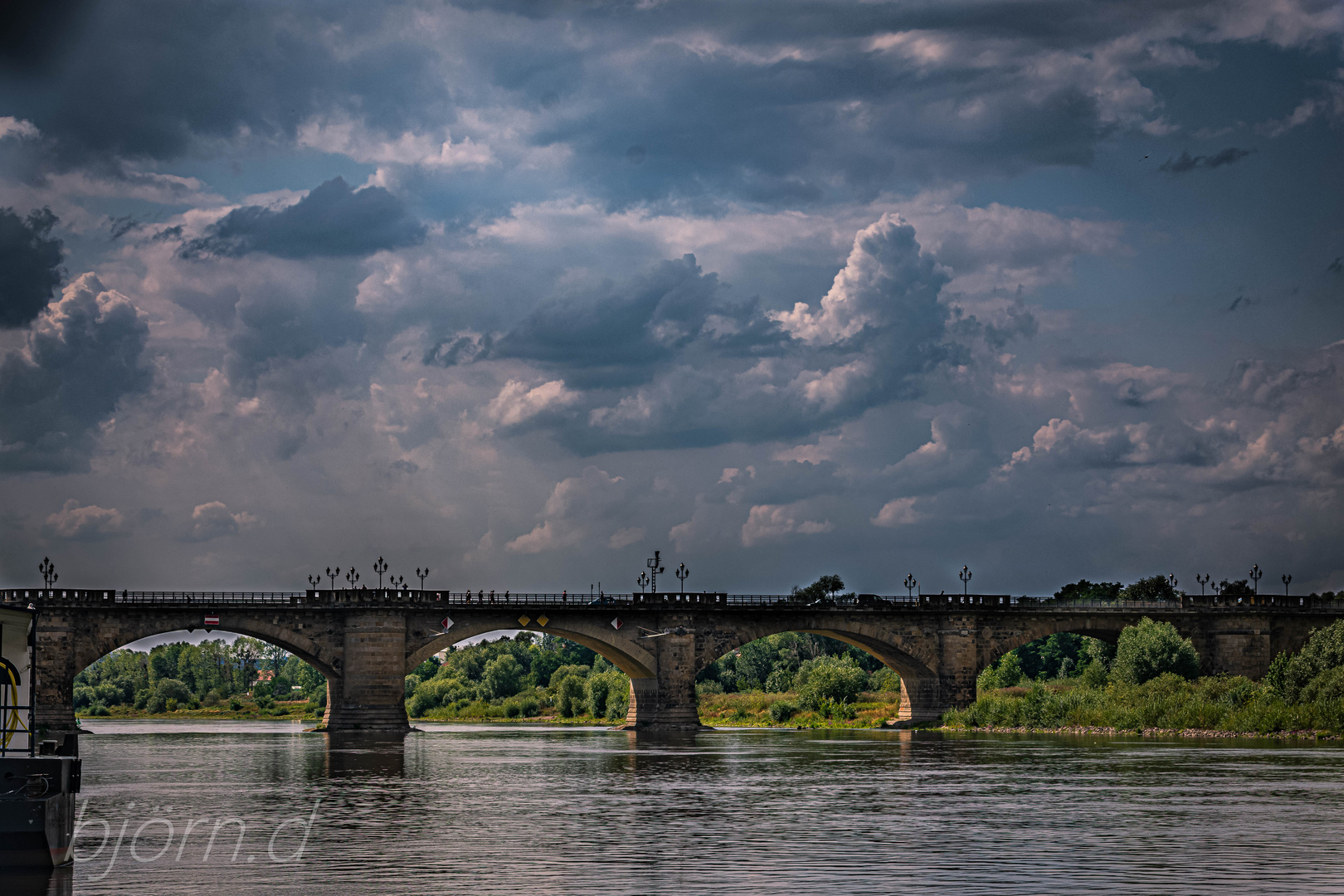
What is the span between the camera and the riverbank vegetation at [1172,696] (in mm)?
68875

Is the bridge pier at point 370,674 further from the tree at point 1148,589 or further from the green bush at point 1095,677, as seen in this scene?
the tree at point 1148,589

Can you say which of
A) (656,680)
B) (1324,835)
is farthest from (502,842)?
(656,680)

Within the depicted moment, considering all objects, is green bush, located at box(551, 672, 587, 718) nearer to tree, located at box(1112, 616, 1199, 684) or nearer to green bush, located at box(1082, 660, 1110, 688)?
green bush, located at box(1082, 660, 1110, 688)

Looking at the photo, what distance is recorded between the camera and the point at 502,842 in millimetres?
29078

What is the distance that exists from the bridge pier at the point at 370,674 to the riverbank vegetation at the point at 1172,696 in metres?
34.7

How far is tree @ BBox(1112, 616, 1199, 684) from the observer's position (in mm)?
85625

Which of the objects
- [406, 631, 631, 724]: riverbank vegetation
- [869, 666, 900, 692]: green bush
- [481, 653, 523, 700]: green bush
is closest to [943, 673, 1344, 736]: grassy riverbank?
[869, 666, 900, 692]: green bush

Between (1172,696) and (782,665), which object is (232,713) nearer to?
(782,665)

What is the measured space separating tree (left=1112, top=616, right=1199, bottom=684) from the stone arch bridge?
7.24 metres

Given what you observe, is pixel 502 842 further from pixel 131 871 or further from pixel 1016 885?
pixel 1016 885

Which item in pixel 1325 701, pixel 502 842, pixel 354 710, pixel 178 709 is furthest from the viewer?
pixel 178 709

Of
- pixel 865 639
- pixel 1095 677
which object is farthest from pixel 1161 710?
pixel 865 639

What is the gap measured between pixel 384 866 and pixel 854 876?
8357mm

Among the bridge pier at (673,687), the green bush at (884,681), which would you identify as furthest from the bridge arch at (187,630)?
the green bush at (884,681)
